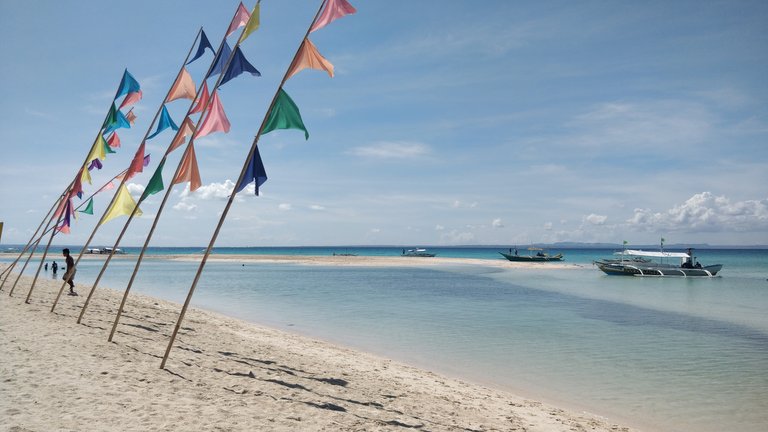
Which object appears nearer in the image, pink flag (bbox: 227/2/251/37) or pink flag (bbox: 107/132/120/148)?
pink flag (bbox: 227/2/251/37)

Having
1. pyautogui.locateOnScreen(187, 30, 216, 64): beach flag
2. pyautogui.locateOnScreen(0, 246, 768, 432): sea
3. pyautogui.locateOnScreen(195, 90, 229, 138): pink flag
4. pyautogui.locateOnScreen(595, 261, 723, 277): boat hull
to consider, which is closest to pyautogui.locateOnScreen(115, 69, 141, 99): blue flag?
pyautogui.locateOnScreen(187, 30, 216, 64): beach flag

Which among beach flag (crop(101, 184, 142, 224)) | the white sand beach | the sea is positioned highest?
beach flag (crop(101, 184, 142, 224))

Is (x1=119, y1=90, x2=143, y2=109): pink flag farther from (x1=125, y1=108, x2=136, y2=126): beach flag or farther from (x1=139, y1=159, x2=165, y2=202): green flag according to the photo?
(x1=139, y1=159, x2=165, y2=202): green flag

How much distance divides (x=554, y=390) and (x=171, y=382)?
8331 mm

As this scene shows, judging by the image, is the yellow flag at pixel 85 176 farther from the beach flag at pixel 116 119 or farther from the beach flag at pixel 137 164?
the beach flag at pixel 137 164

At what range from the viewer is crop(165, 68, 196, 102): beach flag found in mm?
11922

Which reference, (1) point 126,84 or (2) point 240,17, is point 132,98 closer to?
(1) point 126,84

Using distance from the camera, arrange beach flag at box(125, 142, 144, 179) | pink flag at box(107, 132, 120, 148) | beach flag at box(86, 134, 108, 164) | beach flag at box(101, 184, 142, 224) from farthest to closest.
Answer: pink flag at box(107, 132, 120, 148)
beach flag at box(86, 134, 108, 164)
beach flag at box(125, 142, 144, 179)
beach flag at box(101, 184, 142, 224)

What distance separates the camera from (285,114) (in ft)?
28.7

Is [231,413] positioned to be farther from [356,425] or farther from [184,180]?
[184,180]

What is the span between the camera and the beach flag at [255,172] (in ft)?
29.3

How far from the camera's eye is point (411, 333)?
684 inches

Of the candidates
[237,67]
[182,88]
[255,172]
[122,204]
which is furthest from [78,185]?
[255,172]

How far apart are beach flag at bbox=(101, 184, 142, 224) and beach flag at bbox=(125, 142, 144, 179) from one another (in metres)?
0.78
